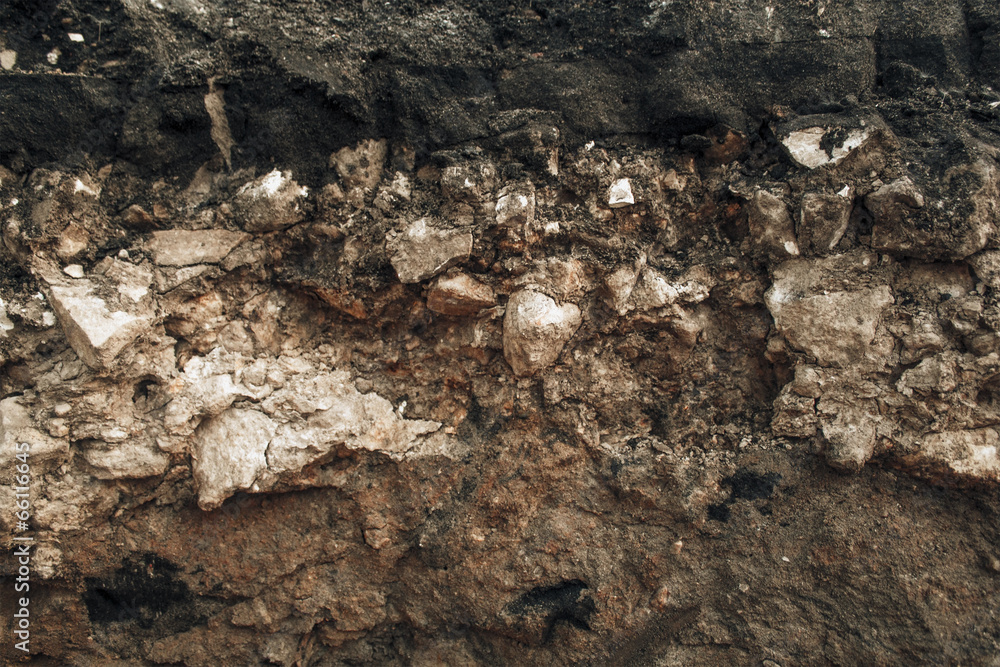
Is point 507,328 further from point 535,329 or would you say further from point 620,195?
point 620,195

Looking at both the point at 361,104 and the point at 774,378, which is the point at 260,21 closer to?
the point at 361,104

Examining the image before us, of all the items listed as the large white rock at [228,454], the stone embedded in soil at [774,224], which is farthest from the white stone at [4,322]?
the stone embedded in soil at [774,224]

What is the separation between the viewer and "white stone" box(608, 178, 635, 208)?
5.94 feet

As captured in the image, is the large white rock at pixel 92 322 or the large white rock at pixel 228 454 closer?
the large white rock at pixel 92 322

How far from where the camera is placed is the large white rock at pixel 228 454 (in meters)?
1.76

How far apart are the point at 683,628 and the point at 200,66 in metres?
2.20

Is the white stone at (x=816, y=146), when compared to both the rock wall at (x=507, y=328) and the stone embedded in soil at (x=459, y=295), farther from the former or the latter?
the stone embedded in soil at (x=459, y=295)

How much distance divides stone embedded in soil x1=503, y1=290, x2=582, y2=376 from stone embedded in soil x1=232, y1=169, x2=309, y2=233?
0.71 metres

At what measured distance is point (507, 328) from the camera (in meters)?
1.81

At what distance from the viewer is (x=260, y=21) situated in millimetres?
1801

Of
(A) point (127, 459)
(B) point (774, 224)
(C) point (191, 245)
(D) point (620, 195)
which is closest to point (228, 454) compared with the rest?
(A) point (127, 459)

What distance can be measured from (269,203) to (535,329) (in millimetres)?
874

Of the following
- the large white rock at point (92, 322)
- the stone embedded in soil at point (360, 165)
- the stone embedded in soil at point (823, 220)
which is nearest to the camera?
the large white rock at point (92, 322)

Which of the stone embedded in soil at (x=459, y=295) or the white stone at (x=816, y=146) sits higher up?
the white stone at (x=816, y=146)
